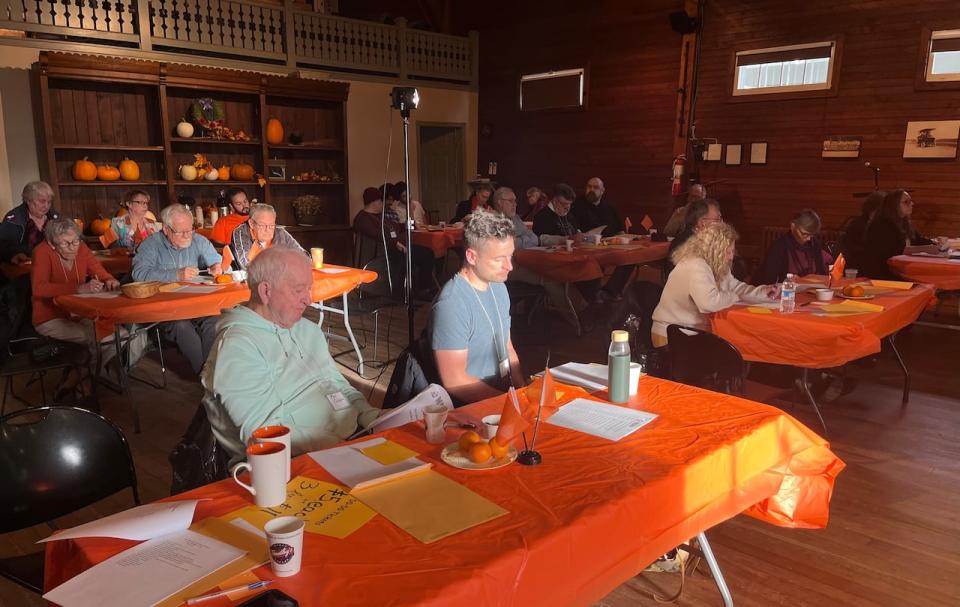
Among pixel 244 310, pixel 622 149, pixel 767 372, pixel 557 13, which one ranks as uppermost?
pixel 557 13

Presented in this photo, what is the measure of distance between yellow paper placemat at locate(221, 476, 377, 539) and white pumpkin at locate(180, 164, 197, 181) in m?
7.39

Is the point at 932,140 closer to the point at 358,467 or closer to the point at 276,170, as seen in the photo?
the point at 358,467

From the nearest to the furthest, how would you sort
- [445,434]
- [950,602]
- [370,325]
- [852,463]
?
[445,434] < [950,602] < [852,463] < [370,325]

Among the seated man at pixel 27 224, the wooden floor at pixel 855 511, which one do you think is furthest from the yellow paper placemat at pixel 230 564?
the seated man at pixel 27 224

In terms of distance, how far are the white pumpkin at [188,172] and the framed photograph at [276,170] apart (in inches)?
38.4

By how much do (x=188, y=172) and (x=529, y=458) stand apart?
7.54m

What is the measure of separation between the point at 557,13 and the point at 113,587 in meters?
10.2

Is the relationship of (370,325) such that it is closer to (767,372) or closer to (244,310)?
(767,372)

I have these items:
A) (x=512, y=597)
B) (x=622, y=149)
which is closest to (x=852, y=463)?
(x=512, y=597)

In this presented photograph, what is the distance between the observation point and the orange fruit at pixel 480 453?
152 cm

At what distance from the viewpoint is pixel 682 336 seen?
2.99 meters

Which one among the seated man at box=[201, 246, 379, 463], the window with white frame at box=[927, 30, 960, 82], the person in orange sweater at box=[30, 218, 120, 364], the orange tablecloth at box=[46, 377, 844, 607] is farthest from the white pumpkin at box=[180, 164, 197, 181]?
the window with white frame at box=[927, 30, 960, 82]

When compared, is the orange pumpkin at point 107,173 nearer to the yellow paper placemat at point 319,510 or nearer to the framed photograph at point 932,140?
the yellow paper placemat at point 319,510

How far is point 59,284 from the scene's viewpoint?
4.06m
